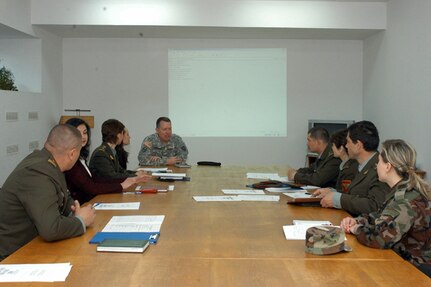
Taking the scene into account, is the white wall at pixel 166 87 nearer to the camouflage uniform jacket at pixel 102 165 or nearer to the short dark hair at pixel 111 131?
the short dark hair at pixel 111 131

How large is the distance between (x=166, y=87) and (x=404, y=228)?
5534 millimetres

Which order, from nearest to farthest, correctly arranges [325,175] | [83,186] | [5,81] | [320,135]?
[83,186], [325,175], [320,135], [5,81]

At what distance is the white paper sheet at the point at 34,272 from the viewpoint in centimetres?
164

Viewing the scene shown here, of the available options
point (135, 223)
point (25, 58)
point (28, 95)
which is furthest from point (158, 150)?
point (135, 223)

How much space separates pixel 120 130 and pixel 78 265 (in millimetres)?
2625

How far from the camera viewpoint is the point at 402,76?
232 inches

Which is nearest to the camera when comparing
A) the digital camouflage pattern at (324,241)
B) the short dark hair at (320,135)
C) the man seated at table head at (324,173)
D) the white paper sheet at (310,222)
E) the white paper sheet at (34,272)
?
the white paper sheet at (34,272)

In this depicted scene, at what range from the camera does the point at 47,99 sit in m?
6.63

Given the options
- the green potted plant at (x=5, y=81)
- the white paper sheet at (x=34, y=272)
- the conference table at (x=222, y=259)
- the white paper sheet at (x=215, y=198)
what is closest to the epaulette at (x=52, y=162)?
the conference table at (x=222, y=259)

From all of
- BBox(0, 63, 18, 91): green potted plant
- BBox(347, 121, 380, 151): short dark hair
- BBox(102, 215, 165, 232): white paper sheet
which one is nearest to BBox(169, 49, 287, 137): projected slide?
BBox(0, 63, 18, 91): green potted plant

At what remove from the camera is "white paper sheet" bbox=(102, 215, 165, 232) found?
7.59ft

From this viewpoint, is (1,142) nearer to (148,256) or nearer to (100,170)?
(100,170)

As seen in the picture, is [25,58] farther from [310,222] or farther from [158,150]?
[310,222]

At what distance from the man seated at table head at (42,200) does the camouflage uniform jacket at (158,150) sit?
10.1ft
